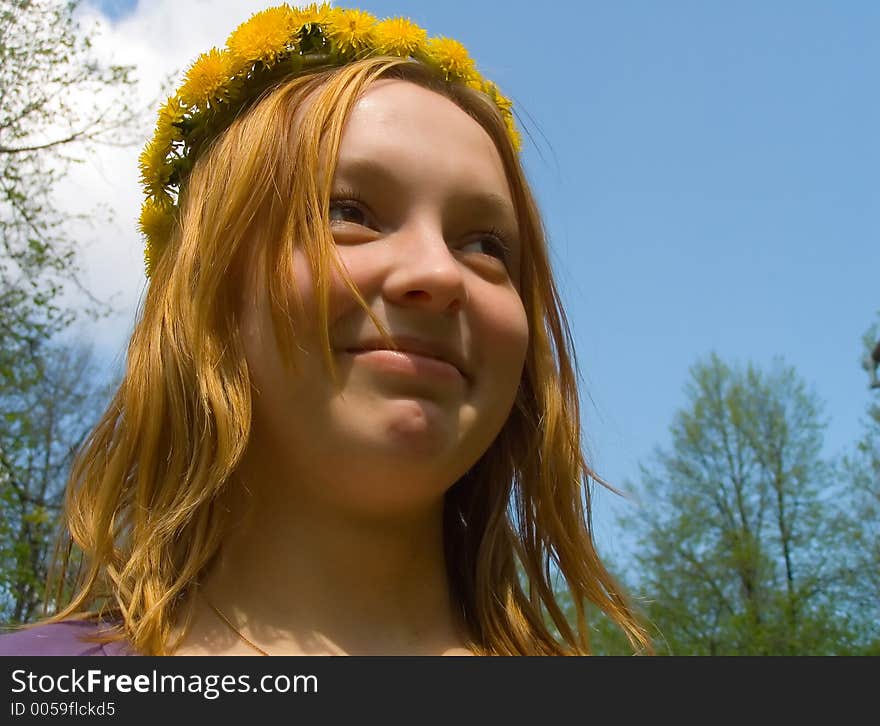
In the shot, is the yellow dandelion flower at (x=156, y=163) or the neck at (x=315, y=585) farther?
the yellow dandelion flower at (x=156, y=163)

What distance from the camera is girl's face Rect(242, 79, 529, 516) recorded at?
3.99 feet

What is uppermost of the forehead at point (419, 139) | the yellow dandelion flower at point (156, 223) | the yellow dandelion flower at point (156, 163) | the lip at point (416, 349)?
the yellow dandelion flower at point (156, 163)

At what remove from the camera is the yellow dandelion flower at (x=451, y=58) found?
5.19ft

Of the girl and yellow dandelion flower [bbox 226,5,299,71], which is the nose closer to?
the girl

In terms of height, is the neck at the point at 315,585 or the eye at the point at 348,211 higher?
the eye at the point at 348,211

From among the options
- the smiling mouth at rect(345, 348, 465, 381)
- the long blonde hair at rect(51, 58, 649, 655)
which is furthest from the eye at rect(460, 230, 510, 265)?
the smiling mouth at rect(345, 348, 465, 381)

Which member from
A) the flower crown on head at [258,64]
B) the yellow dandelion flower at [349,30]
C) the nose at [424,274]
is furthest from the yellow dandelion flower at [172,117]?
the nose at [424,274]

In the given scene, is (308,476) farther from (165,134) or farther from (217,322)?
(165,134)

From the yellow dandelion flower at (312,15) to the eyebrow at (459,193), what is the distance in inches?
14.5

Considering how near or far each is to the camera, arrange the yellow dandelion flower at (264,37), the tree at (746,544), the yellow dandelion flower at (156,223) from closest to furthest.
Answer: the yellow dandelion flower at (264,37)
the yellow dandelion flower at (156,223)
the tree at (746,544)

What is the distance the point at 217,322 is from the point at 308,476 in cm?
26

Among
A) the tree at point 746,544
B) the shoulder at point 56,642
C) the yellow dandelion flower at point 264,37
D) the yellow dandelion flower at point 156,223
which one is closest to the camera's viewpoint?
the shoulder at point 56,642

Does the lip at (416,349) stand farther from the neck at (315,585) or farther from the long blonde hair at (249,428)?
the neck at (315,585)
